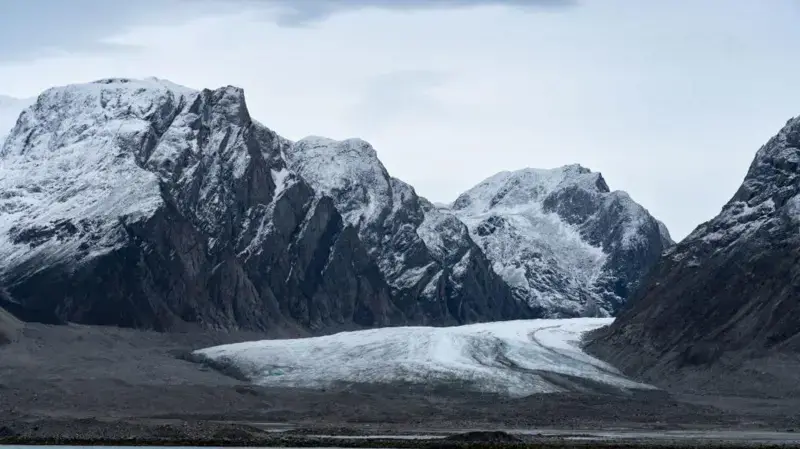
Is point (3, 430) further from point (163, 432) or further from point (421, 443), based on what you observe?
point (421, 443)

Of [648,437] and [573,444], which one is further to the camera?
[648,437]

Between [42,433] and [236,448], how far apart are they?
27882mm

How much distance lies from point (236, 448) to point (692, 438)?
4931cm

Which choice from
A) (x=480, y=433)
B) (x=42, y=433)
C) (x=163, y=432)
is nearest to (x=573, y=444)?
(x=480, y=433)

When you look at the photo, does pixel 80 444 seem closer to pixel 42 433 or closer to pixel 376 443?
pixel 42 433

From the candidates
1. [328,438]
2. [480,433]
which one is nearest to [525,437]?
[480,433]

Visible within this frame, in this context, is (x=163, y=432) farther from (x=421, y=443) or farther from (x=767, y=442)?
(x=767, y=442)

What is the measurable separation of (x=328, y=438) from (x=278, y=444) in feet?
34.8

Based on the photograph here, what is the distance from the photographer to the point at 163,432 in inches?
7756

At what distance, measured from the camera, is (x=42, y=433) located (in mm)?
196625

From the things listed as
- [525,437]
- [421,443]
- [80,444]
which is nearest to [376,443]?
[421,443]

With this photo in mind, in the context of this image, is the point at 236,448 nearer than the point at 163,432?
Yes

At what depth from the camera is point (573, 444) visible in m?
182

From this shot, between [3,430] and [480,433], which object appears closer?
[480,433]
